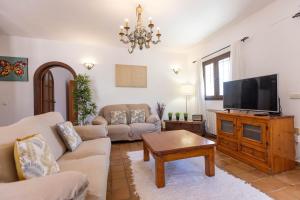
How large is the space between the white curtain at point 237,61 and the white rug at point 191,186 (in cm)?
189

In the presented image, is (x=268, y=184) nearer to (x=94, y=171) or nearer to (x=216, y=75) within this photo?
(x=94, y=171)

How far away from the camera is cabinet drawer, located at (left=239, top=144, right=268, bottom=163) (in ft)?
7.24

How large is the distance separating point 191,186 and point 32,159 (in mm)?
1614

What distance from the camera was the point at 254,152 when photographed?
2.37 metres

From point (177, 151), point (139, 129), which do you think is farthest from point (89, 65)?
point (177, 151)

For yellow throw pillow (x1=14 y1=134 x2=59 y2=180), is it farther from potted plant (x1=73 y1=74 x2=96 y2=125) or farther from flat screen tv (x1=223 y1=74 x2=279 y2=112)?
potted plant (x1=73 y1=74 x2=96 y2=125)

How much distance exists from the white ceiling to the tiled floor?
8.30 feet

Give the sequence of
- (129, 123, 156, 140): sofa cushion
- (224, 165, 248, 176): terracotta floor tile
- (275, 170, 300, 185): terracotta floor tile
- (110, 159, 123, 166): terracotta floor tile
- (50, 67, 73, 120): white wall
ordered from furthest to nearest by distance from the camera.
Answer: (50, 67, 73, 120): white wall → (129, 123, 156, 140): sofa cushion → (110, 159, 123, 166): terracotta floor tile → (224, 165, 248, 176): terracotta floor tile → (275, 170, 300, 185): terracotta floor tile

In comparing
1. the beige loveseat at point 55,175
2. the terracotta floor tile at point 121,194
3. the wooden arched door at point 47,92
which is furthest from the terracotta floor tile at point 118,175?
the wooden arched door at point 47,92

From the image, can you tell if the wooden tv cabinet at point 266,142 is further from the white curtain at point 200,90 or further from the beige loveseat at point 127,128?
the beige loveseat at point 127,128

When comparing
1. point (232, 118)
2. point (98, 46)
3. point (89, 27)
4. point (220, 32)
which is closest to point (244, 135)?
point (232, 118)

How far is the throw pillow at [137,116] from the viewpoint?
4193mm

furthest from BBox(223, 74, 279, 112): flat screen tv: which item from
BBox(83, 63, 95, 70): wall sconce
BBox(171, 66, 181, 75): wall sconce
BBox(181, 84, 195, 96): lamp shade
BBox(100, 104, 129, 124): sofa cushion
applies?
BBox(83, 63, 95, 70): wall sconce

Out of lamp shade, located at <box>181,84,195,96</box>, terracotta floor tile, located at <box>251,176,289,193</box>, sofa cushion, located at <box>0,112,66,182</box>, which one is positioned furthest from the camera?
lamp shade, located at <box>181,84,195,96</box>
